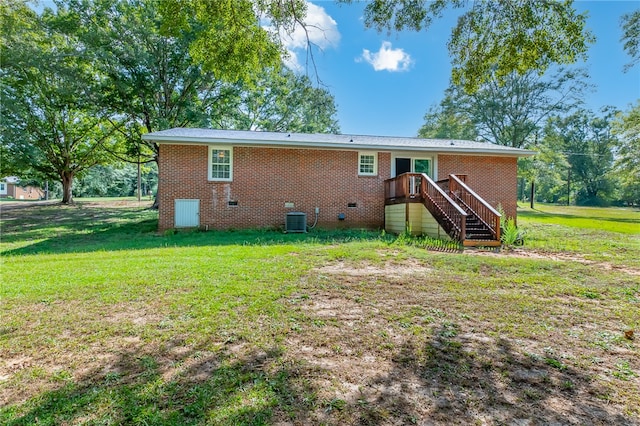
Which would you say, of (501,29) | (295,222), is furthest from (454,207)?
(295,222)

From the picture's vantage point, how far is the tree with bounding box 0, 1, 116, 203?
47.8 ft

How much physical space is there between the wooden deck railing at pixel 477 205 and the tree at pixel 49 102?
550 inches

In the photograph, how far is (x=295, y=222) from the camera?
434 inches

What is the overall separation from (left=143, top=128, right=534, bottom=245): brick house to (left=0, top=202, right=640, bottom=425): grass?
16.6 ft

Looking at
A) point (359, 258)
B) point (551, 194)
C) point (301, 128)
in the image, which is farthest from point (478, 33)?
point (551, 194)

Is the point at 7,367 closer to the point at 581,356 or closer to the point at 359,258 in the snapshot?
the point at 581,356

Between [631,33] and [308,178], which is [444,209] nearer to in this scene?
[308,178]

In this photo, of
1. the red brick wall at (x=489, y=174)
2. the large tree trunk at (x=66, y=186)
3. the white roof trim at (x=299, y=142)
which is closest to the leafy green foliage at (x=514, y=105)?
the red brick wall at (x=489, y=174)

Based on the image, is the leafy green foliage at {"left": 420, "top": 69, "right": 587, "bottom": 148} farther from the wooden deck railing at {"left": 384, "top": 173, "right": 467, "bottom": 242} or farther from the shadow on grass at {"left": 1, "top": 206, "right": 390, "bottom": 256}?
the shadow on grass at {"left": 1, "top": 206, "right": 390, "bottom": 256}

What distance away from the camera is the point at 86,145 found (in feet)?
75.0

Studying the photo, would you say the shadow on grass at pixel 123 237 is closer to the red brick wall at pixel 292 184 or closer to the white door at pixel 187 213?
the white door at pixel 187 213

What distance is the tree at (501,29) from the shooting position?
5.06m

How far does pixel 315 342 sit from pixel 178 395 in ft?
3.92

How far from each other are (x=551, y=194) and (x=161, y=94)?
197ft
